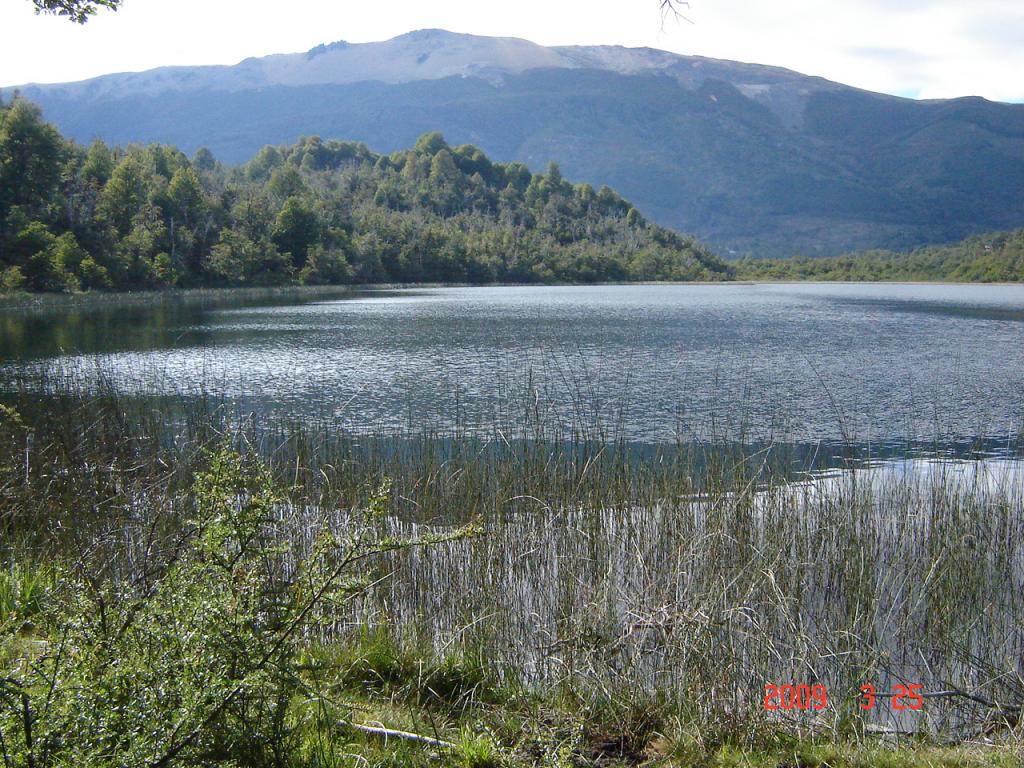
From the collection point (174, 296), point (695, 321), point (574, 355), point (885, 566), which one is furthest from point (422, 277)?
point (885, 566)

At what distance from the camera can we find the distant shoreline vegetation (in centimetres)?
5859

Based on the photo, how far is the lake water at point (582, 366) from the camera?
1467 centimetres

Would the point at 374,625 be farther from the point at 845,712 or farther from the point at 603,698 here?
the point at 845,712

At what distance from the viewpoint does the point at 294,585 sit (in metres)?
3.83

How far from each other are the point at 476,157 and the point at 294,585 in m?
167

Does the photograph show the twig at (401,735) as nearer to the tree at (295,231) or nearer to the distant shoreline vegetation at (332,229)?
the distant shoreline vegetation at (332,229)

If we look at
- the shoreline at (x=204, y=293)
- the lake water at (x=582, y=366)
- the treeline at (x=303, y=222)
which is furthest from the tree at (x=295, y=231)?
the lake water at (x=582, y=366)

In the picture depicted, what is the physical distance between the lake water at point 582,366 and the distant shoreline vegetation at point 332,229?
17614 mm

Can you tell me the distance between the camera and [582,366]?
20344 millimetres

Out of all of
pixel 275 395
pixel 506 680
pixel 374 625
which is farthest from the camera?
pixel 275 395

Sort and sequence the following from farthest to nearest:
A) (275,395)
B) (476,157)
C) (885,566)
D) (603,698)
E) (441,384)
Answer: (476,157)
(441,384)
(275,395)
(885,566)
(603,698)

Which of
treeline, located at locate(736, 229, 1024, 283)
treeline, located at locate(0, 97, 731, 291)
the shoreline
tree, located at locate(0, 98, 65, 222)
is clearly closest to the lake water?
the shoreline

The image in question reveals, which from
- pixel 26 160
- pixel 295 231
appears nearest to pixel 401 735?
pixel 26 160

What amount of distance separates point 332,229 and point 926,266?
86028 millimetres
